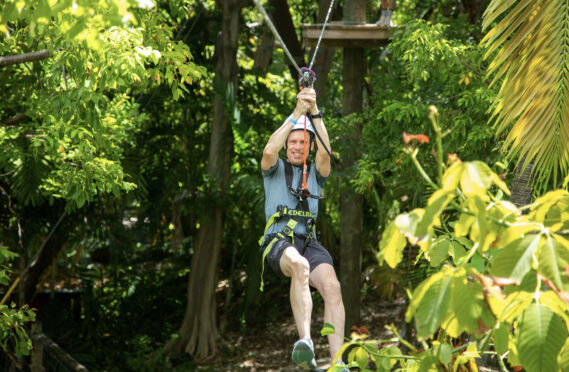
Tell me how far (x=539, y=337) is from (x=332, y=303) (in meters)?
2.06

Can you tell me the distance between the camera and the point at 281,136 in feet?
13.6

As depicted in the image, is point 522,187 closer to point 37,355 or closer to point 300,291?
point 300,291

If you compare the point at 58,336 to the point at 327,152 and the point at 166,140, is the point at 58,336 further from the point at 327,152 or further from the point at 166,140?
the point at 327,152

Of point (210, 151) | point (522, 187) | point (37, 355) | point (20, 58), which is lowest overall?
point (37, 355)

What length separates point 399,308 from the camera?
1133cm

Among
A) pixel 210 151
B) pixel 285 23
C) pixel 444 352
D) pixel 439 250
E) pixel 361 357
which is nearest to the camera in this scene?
pixel 444 352

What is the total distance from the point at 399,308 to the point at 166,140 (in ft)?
14.5

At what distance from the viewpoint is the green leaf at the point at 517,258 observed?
183 centimetres

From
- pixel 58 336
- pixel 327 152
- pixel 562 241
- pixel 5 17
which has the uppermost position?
pixel 5 17

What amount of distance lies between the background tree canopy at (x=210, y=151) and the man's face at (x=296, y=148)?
0.91 meters

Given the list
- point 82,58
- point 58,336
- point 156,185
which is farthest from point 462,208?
point 58,336

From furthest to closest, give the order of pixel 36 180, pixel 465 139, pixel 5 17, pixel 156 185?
1. pixel 156 185
2. pixel 36 180
3. pixel 465 139
4. pixel 5 17

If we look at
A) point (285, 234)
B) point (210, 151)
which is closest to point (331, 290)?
point (285, 234)

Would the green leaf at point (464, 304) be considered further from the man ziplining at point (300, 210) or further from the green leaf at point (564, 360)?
the man ziplining at point (300, 210)
